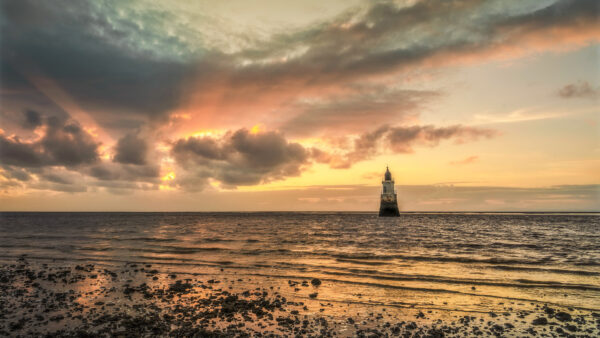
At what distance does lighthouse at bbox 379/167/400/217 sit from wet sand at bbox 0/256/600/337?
344 feet

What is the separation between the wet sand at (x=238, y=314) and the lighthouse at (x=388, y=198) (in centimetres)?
10483

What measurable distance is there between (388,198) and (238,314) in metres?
114

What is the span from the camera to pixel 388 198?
12394cm

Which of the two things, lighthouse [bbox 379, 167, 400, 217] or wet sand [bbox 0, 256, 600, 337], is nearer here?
wet sand [bbox 0, 256, 600, 337]

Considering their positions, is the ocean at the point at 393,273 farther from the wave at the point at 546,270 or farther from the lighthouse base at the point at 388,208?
the lighthouse base at the point at 388,208

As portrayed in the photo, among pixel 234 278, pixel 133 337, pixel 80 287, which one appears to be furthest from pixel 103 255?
pixel 133 337

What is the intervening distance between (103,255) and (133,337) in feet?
90.7

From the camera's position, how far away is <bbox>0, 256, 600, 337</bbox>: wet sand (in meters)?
13.3

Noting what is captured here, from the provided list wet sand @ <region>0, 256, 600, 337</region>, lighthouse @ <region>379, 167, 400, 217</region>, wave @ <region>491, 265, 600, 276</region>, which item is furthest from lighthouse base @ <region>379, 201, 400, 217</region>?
wet sand @ <region>0, 256, 600, 337</region>

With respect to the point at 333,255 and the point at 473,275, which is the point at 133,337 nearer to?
the point at 473,275

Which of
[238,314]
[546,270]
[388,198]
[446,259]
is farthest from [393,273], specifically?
[388,198]

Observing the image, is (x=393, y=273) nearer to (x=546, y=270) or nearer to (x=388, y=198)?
(x=546, y=270)

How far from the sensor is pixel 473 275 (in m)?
25.0

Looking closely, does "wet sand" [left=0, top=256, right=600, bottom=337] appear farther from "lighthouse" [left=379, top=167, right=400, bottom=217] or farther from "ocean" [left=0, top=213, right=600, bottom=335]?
"lighthouse" [left=379, top=167, right=400, bottom=217]
